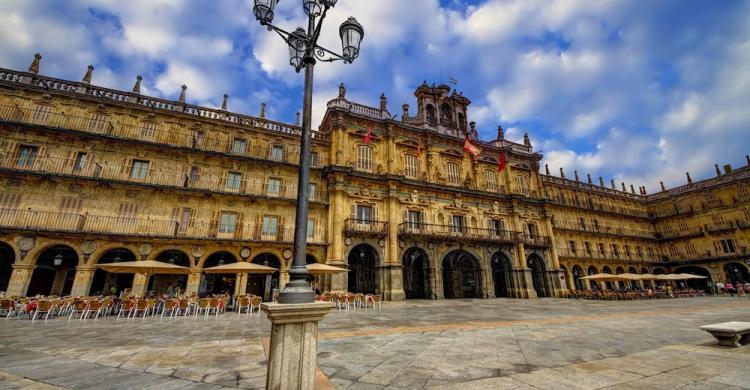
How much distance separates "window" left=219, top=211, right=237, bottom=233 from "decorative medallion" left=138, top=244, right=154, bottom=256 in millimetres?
3419

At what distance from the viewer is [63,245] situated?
14.8 metres

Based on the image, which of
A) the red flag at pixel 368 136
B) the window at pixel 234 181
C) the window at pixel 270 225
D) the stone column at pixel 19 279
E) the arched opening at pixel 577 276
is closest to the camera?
the stone column at pixel 19 279

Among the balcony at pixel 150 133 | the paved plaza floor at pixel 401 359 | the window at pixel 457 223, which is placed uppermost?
the balcony at pixel 150 133

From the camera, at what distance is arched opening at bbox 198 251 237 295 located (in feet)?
58.0

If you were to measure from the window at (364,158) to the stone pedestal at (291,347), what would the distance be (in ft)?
61.7

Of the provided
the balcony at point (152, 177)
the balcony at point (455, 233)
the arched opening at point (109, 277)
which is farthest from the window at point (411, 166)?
the arched opening at point (109, 277)

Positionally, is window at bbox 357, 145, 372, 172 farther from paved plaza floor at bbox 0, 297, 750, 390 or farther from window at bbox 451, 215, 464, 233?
paved plaza floor at bbox 0, 297, 750, 390

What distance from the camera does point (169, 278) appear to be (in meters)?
17.9

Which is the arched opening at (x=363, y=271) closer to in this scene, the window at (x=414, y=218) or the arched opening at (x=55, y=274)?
the window at (x=414, y=218)

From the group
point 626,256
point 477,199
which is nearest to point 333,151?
point 477,199

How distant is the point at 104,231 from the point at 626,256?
45735 mm

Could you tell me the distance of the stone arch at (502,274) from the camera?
78.5ft

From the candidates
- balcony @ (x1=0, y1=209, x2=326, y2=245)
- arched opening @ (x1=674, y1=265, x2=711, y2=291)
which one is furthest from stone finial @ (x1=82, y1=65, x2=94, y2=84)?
arched opening @ (x1=674, y1=265, x2=711, y2=291)

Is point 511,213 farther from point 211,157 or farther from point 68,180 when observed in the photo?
point 68,180
